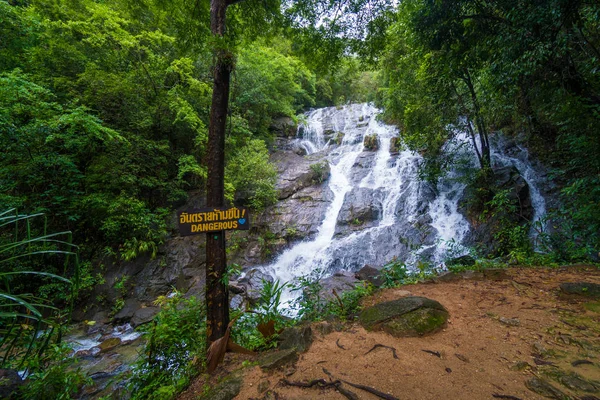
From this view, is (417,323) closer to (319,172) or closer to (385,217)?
(385,217)

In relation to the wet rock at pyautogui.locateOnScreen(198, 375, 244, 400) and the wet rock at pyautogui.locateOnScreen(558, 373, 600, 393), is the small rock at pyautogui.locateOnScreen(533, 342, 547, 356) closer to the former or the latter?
the wet rock at pyautogui.locateOnScreen(558, 373, 600, 393)

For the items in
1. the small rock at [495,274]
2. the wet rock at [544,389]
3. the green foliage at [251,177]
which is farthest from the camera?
the green foliage at [251,177]

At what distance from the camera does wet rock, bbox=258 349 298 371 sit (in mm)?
2400

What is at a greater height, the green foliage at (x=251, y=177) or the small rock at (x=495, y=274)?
the green foliage at (x=251, y=177)

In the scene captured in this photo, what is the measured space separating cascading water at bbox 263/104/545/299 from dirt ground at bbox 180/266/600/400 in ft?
11.0

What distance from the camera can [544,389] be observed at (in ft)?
6.07

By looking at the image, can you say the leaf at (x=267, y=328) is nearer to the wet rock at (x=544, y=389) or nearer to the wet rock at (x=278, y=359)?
the wet rock at (x=278, y=359)

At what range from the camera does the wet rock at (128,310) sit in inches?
254

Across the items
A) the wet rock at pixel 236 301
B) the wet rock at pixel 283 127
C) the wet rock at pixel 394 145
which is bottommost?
the wet rock at pixel 236 301

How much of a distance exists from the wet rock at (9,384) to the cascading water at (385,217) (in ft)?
18.3

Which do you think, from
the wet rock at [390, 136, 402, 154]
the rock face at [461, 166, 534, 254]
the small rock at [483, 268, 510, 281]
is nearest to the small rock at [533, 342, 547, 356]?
the small rock at [483, 268, 510, 281]

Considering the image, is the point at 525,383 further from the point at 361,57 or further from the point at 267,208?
the point at 267,208

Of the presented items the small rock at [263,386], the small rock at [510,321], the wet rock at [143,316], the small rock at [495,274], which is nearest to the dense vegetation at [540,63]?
the small rock at [495,274]

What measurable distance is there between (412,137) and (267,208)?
648 centimetres
